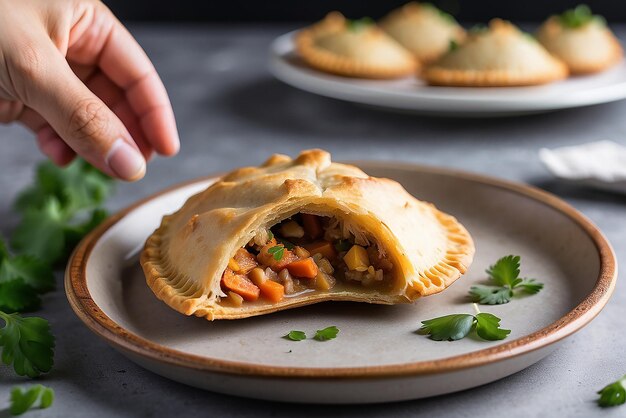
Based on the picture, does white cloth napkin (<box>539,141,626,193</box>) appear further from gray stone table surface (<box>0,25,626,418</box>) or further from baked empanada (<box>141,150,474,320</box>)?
baked empanada (<box>141,150,474,320</box>)

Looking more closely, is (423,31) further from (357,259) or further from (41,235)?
(357,259)

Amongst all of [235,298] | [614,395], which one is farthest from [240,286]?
[614,395]

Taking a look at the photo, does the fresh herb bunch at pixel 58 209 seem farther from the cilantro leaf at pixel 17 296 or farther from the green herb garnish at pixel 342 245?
the green herb garnish at pixel 342 245

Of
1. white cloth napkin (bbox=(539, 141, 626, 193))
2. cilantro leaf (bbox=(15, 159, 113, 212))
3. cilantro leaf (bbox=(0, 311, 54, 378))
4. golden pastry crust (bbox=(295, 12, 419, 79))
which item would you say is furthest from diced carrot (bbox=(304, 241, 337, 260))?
golden pastry crust (bbox=(295, 12, 419, 79))

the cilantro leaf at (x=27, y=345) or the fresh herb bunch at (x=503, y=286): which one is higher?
the fresh herb bunch at (x=503, y=286)

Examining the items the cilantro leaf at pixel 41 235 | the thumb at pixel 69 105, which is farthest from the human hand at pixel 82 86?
the cilantro leaf at pixel 41 235

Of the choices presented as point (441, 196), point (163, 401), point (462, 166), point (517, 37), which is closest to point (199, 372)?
point (163, 401)
